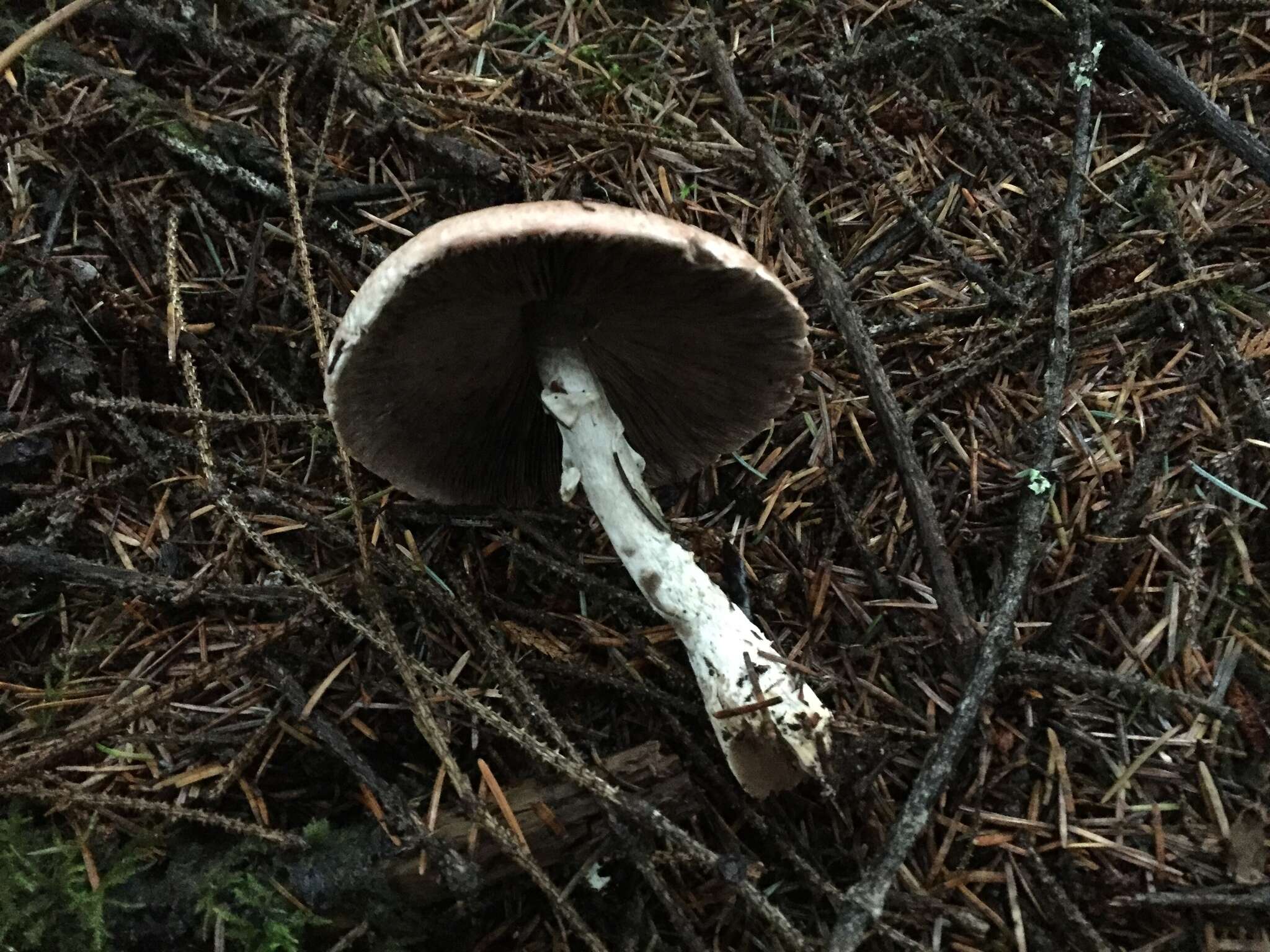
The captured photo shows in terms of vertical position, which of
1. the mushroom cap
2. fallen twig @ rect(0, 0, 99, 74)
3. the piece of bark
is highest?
fallen twig @ rect(0, 0, 99, 74)

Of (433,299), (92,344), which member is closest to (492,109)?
(433,299)

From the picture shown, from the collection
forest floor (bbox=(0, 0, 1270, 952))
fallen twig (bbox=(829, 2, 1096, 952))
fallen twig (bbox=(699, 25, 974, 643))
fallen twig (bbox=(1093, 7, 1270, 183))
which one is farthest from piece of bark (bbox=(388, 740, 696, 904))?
fallen twig (bbox=(1093, 7, 1270, 183))

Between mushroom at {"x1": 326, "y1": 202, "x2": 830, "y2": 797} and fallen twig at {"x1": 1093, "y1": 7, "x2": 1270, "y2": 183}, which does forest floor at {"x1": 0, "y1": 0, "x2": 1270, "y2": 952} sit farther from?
mushroom at {"x1": 326, "y1": 202, "x2": 830, "y2": 797}

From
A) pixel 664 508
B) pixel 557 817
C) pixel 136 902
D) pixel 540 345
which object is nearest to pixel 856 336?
pixel 664 508

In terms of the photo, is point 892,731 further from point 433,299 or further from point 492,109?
point 492,109

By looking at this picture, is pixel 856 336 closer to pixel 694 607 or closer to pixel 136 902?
pixel 694 607

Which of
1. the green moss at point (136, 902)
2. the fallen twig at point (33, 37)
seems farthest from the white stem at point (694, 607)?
the fallen twig at point (33, 37)
